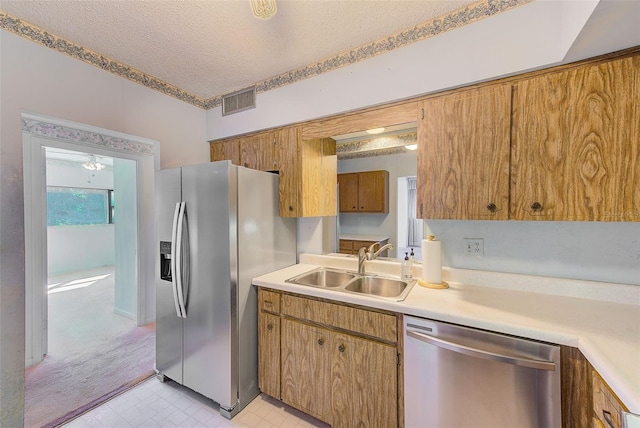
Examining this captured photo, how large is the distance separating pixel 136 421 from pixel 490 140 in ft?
9.48

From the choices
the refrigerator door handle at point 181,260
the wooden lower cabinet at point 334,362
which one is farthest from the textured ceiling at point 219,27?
the wooden lower cabinet at point 334,362

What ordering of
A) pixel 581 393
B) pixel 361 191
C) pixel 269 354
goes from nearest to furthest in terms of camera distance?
1. pixel 581 393
2. pixel 269 354
3. pixel 361 191

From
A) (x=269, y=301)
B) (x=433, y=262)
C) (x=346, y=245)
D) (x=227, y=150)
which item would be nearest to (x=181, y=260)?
(x=269, y=301)

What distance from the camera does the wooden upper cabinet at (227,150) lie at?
2482 mm

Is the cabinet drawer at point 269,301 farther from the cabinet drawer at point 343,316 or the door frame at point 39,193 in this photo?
the door frame at point 39,193

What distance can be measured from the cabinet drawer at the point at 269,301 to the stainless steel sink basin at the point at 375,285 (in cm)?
51

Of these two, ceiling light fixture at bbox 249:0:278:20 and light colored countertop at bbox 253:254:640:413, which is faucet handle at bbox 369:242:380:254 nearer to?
light colored countertop at bbox 253:254:640:413

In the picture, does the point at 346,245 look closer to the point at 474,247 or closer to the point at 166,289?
the point at 474,247

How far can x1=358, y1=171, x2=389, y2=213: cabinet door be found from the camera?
7.42 ft

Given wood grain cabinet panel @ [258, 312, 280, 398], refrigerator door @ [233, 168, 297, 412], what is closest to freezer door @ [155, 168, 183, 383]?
refrigerator door @ [233, 168, 297, 412]

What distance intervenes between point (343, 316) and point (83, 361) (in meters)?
2.66

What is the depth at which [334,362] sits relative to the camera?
1496 mm

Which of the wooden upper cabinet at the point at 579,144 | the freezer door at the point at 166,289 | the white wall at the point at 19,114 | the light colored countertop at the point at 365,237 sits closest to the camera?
the wooden upper cabinet at the point at 579,144

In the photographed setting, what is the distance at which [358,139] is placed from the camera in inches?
86.9
